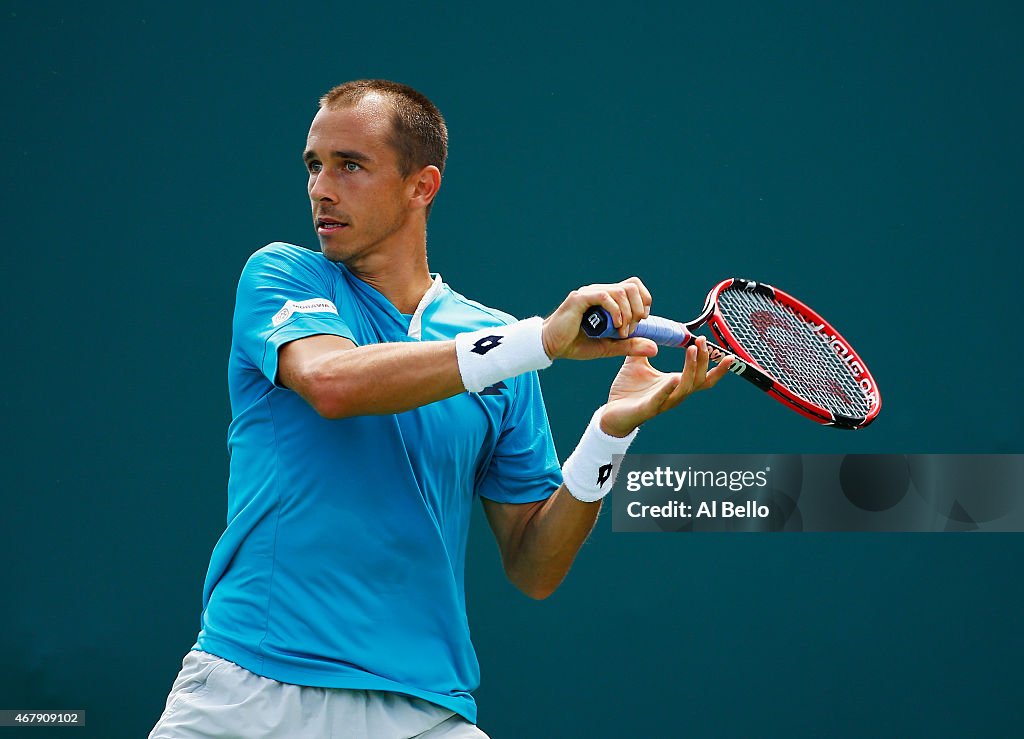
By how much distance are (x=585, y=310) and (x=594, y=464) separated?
0.49 metres

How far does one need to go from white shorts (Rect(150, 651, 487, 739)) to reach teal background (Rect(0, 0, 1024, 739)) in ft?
7.00

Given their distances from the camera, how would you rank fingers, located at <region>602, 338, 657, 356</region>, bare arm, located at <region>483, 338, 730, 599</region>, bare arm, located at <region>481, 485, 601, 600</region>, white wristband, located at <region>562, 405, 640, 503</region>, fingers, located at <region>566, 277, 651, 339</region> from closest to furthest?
1. fingers, located at <region>566, 277, 651, 339</region>
2. fingers, located at <region>602, 338, 657, 356</region>
3. bare arm, located at <region>483, 338, 730, 599</region>
4. white wristband, located at <region>562, 405, 640, 503</region>
5. bare arm, located at <region>481, 485, 601, 600</region>

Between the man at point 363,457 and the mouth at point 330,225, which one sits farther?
the mouth at point 330,225

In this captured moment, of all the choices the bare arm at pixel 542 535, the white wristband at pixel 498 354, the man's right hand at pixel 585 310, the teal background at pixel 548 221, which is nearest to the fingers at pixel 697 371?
the man's right hand at pixel 585 310

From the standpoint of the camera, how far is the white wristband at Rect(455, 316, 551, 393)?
197cm

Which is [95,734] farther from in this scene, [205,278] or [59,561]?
[205,278]

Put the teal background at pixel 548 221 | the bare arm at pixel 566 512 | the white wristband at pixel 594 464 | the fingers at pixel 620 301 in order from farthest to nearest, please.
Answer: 1. the teal background at pixel 548 221
2. the white wristband at pixel 594 464
3. the bare arm at pixel 566 512
4. the fingers at pixel 620 301

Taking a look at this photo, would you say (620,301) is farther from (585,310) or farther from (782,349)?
(782,349)

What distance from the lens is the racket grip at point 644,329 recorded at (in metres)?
1.97

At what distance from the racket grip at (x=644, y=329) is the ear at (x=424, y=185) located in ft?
1.96

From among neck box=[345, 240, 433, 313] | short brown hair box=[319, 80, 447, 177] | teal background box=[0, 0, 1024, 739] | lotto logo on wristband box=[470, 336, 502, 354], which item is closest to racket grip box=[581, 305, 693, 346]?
lotto logo on wristband box=[470, 336, 502, 354]

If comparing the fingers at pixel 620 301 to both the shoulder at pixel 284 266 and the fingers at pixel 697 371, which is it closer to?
the fingers at pixel 697 371

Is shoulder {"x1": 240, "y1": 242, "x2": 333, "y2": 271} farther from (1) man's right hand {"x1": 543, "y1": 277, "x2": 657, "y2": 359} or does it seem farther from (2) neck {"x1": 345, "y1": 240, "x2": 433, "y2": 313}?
(1) man's right hand {"x1": 543, "y1": 277, "x2": 657, "y2": 359}

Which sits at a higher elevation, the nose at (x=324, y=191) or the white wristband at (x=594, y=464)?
the nose at (x=324, y=191)
